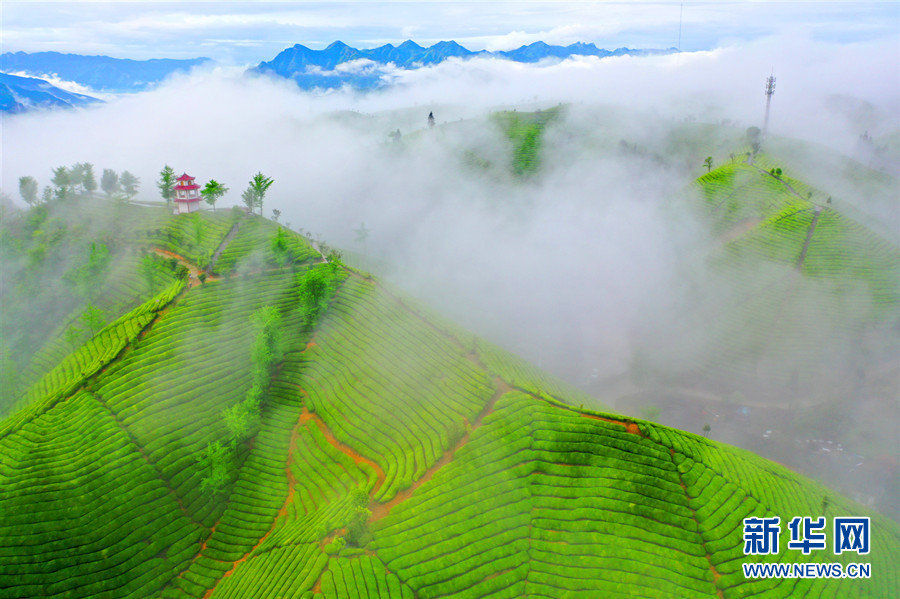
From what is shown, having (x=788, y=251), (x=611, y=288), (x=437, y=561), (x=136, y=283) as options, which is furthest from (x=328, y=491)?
(x=788, y=251)

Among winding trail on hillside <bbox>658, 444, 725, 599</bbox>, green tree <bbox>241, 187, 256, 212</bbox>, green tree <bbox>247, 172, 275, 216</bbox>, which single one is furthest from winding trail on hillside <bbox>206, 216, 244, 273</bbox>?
winding trail on hillside <bbox>658, 444, 725, 599</bbox>

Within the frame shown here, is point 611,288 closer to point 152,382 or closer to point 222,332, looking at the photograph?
point 222,332

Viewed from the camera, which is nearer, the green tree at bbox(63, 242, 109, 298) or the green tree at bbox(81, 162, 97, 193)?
the green tree at bbox(63, 242, 109, 298)

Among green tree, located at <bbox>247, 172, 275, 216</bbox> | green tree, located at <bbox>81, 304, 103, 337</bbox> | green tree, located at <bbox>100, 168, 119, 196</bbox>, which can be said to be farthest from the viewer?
green tree, located at <bbox>100, 168, 119, 196</bbox>

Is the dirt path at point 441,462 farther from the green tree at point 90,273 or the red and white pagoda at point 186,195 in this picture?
the red and white pagoda at point 186,195

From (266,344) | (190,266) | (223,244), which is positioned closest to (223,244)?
Answer: (223,244)

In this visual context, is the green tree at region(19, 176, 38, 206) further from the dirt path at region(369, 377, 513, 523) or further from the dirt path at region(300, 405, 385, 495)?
the dirt path at region(369, 377, 513, 523)
